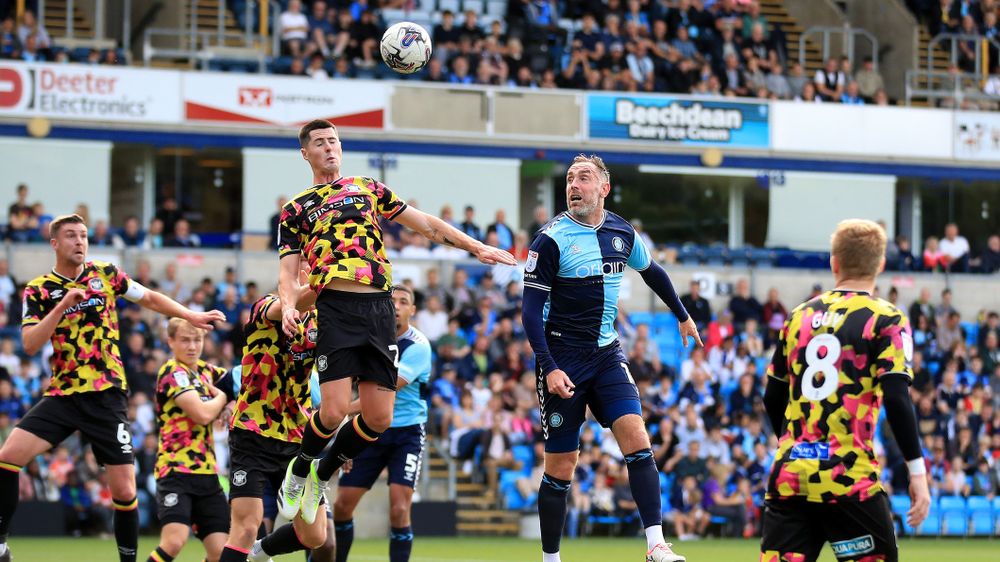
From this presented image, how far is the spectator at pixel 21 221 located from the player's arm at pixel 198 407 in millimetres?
15507

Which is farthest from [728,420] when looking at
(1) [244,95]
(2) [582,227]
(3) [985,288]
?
(2) [582,227]

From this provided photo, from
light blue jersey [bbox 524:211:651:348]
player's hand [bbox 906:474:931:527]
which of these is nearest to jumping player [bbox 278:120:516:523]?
light blue jersey [bbox 524:211:651:348]

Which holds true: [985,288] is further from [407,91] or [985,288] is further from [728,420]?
[407,91]

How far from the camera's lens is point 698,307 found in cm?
2598

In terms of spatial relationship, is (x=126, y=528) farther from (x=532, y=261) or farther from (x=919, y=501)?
(x=919, y=501)

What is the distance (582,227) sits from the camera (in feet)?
32.5

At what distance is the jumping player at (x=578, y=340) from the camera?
9594 mm

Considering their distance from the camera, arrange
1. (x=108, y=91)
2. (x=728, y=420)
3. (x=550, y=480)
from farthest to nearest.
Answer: (x=108, y=91) < (x=728, y=420) < (x=550, y=480)

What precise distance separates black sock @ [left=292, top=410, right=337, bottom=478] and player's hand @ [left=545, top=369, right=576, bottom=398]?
1453mm

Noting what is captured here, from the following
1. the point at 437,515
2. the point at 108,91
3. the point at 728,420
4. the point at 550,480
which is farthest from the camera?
the point at 108,91

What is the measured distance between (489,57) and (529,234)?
14.7ft

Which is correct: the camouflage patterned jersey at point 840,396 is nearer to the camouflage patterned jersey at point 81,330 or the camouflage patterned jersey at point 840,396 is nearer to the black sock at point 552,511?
the black sock at point 552,511

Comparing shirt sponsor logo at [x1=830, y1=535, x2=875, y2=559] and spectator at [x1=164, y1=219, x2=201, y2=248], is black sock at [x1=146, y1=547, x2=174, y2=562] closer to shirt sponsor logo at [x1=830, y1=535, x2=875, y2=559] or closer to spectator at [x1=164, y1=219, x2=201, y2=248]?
shirt sponsor logo at [x1=830, y1=535, x2=875, y2=559]

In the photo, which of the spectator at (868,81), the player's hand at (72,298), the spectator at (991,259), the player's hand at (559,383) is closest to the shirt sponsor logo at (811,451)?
the player's hand at (559,383)
